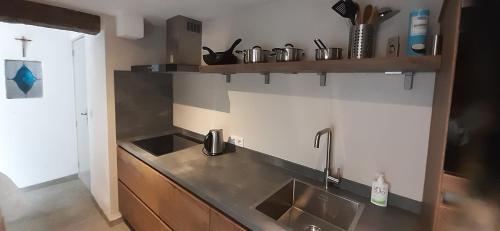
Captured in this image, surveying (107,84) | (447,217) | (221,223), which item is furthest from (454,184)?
(107,84)

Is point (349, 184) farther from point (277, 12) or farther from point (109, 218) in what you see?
point (109, 218)

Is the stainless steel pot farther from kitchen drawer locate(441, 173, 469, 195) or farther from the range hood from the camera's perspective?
kitchen drawer locate(441, 173, 469, 195)

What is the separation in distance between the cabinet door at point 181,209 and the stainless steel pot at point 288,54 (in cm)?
96

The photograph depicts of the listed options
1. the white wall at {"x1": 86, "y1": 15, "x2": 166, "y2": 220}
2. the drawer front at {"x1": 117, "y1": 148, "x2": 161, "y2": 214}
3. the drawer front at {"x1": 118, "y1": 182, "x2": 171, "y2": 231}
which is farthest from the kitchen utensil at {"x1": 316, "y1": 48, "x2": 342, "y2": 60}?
the white wall at {"x1": 86, "y1": 15, "x2": 166, "y2": 220}

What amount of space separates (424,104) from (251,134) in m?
1.14

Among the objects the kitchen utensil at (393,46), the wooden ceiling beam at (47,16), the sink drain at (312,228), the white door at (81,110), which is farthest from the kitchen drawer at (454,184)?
the white door at (81,110)

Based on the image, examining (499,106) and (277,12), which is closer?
(499,106)

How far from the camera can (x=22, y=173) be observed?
290 cm

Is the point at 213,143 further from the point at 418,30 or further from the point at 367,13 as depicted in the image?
the point at 418,30

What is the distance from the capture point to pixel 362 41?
1130 millimetres

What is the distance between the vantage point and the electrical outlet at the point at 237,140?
6.43 feet

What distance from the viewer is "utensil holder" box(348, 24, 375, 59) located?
113 centimetres

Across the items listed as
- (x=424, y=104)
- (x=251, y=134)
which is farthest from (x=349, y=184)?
(x=251, y=134)

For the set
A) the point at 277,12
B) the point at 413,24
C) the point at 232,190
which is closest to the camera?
the point at 413,24
